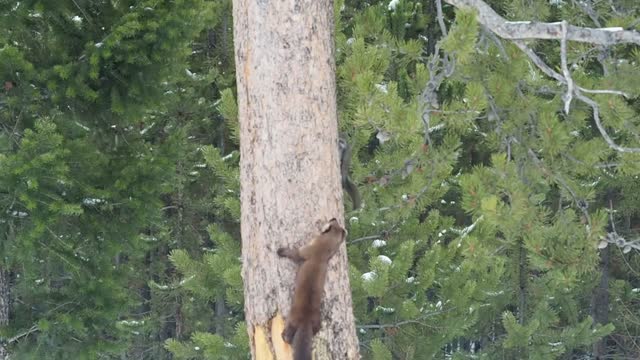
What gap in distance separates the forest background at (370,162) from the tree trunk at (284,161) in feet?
2.12

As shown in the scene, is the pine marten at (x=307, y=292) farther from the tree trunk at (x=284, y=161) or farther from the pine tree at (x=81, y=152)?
the pine tree at (x=81, y=152)

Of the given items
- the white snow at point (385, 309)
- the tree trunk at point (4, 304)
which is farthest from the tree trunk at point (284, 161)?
the tree trunk at point (4, 304)

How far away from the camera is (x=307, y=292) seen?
13.3 ft

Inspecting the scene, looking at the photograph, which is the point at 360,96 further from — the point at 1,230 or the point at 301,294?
the point at 1,230

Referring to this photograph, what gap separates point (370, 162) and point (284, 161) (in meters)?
3.90

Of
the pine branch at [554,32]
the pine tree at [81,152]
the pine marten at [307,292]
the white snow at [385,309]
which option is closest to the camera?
the pine marten at [307,292]

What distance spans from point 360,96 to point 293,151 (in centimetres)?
87

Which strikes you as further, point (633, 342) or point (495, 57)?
point (633, 342)

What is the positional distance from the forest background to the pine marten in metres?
1.05

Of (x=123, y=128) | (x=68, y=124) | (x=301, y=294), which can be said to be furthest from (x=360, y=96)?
(x=123, y=128)

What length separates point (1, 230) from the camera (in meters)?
7.53

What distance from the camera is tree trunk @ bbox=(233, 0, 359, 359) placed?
412cm

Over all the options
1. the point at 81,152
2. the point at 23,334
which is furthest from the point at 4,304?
the point at 81,152

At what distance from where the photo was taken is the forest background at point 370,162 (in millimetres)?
5234
